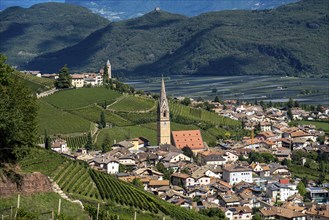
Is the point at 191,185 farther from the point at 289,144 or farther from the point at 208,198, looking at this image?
the point at 289,144

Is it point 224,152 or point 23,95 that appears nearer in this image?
point 23,95

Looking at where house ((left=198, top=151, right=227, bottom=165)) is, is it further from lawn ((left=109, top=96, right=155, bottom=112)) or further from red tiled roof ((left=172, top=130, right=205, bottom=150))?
lawn ((left=109, top=96, right=155, bottom=112))

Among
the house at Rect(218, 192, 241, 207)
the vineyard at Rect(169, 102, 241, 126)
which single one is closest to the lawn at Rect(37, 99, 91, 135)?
the vineyard at Rect(169, 102, 241, 126)

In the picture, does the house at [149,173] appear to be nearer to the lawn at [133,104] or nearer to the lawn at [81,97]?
the lawn at [81,97]

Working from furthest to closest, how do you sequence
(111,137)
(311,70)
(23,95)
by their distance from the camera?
1. (311,70)
2. (111,137)
3. (23,95)

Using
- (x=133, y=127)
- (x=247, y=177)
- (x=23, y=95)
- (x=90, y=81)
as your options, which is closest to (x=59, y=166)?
(x=23, y=95)

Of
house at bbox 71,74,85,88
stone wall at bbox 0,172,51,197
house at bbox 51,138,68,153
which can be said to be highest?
stone wall at bbox 0,172,51,197

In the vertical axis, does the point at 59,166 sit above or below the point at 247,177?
above
